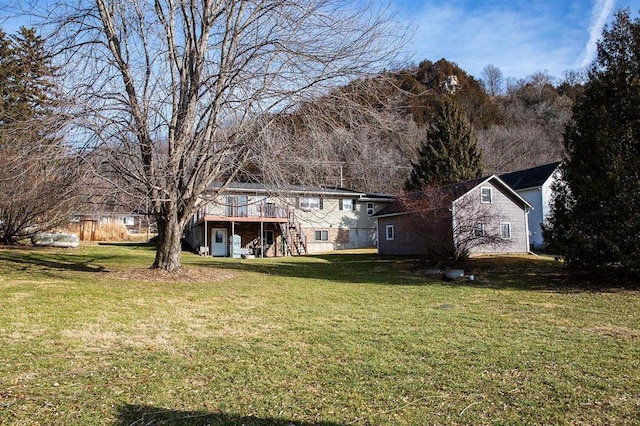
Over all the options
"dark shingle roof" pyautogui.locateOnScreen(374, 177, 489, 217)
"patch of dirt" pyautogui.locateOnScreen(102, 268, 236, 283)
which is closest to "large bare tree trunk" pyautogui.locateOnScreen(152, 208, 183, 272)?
"patch of dirt" pyautogui.locateOnScreen(102, 268, 236, 283)

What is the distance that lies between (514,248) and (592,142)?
12.5 meters

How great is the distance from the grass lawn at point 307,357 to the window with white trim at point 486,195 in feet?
46.6

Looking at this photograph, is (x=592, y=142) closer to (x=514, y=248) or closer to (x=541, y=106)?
(x=514, y=248)

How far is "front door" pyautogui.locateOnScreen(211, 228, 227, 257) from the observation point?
100 feet

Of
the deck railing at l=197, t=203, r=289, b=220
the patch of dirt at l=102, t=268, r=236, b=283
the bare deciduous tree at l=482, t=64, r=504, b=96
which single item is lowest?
the patch of dirt at l=102, t=268, r=236, b=283

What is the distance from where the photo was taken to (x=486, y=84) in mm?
58156

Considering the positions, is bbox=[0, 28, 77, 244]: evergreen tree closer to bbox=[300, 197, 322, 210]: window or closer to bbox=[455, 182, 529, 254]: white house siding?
bbox=[300, 197, 322, 210]: window

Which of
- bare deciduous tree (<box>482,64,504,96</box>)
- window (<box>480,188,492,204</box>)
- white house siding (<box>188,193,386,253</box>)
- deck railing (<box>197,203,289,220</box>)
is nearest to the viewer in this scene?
window (<box>480,188,492,204</box>)

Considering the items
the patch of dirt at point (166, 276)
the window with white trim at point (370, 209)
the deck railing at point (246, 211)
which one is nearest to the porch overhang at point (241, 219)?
the deck railing at point (246, 211)

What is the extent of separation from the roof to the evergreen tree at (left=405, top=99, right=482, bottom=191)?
175 inches

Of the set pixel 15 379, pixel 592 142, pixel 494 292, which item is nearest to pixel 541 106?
pixel 592 142

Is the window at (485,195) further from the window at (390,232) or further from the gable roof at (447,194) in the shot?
the window at (390,232)

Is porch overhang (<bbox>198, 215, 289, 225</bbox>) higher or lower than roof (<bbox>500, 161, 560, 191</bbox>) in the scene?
lower

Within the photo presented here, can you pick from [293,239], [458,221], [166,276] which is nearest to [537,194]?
[458,221]
